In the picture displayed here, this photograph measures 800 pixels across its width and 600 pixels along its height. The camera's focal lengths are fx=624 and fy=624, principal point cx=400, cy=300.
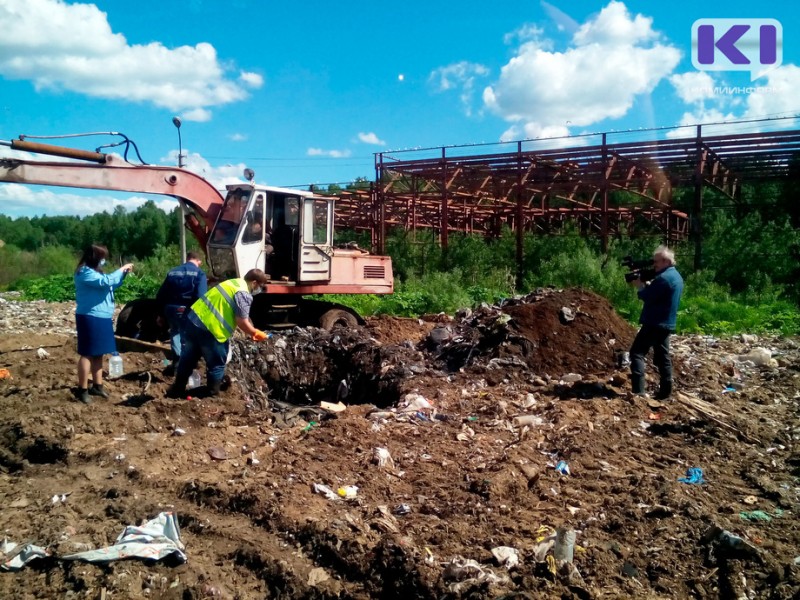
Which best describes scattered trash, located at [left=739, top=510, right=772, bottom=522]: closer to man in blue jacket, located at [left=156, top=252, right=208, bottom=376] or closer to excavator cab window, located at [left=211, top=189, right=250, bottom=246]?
man in blue jacket, located at [left=156, top=252, right=208, bottom=376]

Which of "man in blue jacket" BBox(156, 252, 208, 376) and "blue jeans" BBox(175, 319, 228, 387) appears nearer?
"blue jeans" BBox(175, 319, 228, 387)

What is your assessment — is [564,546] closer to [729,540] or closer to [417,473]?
[729,540]

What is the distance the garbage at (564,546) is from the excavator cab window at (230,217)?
6881mm

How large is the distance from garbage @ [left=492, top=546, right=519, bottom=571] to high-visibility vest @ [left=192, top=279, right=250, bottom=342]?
3.64m

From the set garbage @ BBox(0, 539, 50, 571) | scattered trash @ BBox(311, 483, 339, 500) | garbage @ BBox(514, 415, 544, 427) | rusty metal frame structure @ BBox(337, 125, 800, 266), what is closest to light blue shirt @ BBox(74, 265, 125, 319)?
garbage @ BBox(0, 539, 50, 571)

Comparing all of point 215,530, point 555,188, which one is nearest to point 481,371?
point 215,530

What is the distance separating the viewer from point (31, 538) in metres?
3.97

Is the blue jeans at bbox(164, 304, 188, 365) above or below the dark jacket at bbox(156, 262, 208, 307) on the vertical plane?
below

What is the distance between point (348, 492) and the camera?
462cm

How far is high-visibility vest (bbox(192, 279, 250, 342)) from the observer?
6258 millimetres

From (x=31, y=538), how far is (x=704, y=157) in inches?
697

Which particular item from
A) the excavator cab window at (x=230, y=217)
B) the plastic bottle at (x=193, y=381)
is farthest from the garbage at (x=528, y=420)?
the excavator cab window at (x=230, y=217)

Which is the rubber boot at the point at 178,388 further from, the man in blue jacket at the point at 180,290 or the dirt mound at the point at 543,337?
the dirt mound at the point at 543,337

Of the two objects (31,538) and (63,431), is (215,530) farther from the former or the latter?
(63,431)
